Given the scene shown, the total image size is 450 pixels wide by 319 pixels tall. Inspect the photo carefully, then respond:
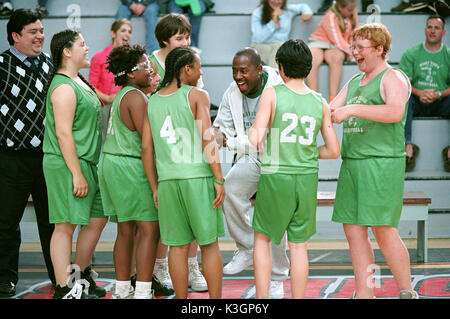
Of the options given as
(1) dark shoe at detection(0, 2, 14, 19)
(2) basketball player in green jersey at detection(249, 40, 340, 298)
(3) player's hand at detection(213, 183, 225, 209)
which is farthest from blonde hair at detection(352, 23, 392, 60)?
(1) dark shoe at detection(0, 2, 14, 19)

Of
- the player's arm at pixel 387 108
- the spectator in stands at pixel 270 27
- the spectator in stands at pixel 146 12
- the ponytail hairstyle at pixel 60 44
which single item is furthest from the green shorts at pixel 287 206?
the spectator in stands at pixel 146 12

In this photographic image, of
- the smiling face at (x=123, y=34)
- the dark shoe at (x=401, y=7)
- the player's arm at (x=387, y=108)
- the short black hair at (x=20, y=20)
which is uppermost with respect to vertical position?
the dark shoe at (x=401, y=7)

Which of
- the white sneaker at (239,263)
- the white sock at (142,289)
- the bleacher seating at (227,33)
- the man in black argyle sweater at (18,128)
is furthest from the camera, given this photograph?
the bleacher seating at (227,33)

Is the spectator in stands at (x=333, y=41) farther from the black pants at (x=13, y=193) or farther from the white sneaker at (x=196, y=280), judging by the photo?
the black pants at (x=13, y=193)

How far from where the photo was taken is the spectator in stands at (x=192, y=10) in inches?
274

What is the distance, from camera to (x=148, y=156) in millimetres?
3303

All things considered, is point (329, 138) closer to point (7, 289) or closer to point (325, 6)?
point (7, 289)

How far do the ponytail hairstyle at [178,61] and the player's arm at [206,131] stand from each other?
0.47 feet

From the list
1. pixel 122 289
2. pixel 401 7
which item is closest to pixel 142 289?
pixel 122 289

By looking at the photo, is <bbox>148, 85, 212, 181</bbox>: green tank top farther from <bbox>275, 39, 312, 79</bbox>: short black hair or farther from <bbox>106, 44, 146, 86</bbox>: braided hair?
<bbox>275, 39, 312, 79</bbox>: short black hair

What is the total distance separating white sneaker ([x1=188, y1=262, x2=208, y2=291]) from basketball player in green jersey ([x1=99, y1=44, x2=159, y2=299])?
53 centimetres

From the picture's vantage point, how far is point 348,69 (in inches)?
263

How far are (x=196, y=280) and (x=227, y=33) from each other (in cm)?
400
